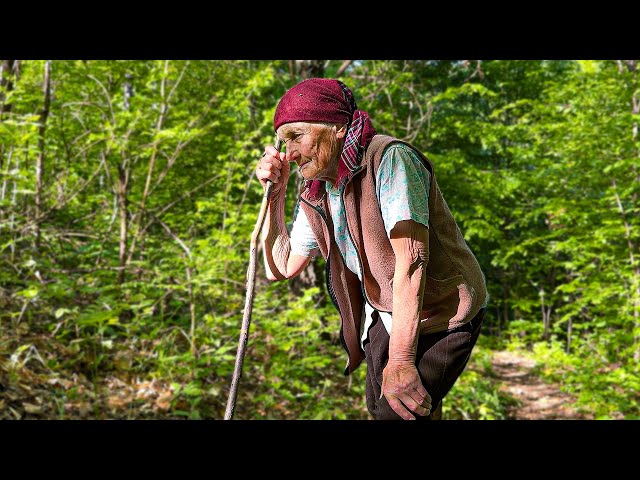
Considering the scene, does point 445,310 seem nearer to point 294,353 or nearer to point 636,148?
point 294,353

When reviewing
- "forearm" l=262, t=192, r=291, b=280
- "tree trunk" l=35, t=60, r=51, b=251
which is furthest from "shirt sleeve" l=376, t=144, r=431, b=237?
"tree trunk" l=35, t=60, r=51, b=251

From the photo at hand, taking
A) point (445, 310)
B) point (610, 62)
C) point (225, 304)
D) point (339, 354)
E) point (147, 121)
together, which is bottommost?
point (339, 354)

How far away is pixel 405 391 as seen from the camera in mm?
1373

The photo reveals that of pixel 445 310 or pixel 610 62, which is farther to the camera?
pixel 610 62

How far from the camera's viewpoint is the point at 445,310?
1.50 metres

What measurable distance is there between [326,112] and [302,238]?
434 millimetres

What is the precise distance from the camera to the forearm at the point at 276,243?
1.74m

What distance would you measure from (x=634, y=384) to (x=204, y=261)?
4481mm

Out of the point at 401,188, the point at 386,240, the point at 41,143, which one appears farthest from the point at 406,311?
the point at 41,143

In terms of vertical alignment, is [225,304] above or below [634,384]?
above

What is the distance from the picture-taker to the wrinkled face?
1.44 m

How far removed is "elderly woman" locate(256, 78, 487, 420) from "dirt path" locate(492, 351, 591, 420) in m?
6.20
